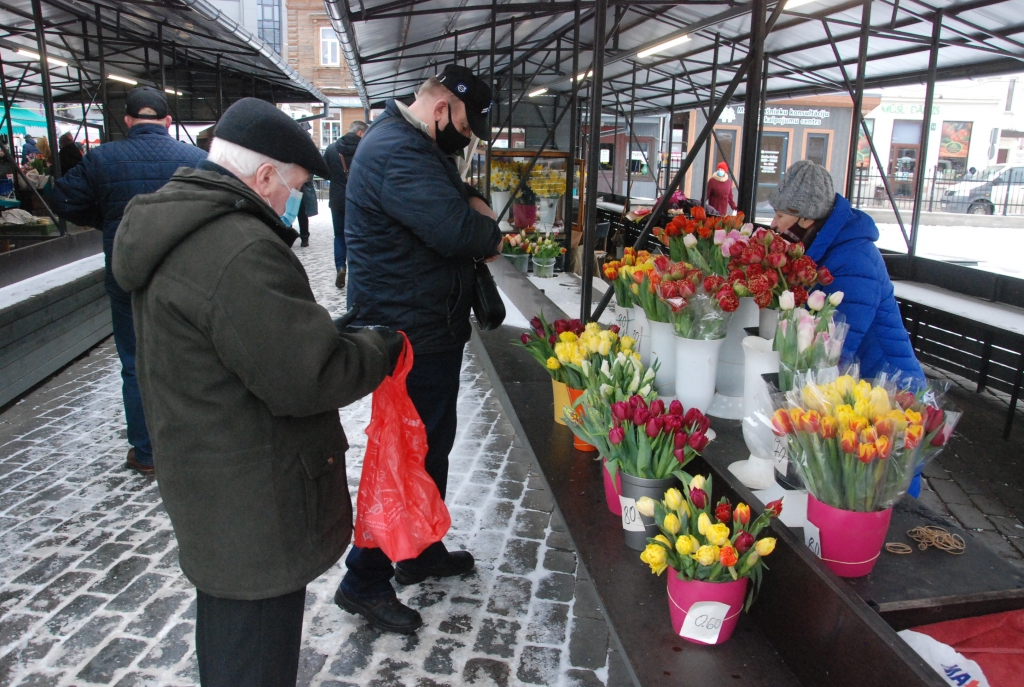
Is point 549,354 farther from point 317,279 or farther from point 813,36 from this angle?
point 317,279

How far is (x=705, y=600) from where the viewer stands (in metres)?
1.57

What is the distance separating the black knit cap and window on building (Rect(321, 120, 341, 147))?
32.2 meters

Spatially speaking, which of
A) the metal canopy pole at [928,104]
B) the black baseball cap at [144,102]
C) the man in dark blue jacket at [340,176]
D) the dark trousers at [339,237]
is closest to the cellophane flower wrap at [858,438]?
the black baseball cap at [144,102]

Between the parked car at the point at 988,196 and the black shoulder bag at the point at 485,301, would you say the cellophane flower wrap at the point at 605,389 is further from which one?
the parked car at the point at 988,196

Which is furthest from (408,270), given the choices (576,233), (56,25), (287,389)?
(56,25)

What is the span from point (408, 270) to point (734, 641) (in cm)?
152

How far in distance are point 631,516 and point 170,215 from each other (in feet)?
4.41

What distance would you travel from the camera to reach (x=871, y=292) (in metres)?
2.31

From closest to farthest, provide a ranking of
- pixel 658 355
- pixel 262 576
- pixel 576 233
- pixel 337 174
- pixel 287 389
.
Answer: pixel 287 389
pixel 262 576
pixel 658 355
pixel 576 233
pixel 337 174

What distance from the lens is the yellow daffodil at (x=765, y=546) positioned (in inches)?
59.0

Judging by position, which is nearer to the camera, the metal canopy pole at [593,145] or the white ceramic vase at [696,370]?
the white ceramic vase at [696,370]

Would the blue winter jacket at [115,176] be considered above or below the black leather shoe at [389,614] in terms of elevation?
above

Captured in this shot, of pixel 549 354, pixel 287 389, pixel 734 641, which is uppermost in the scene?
pixel 287 389

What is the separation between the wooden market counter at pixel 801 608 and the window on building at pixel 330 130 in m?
32.5
